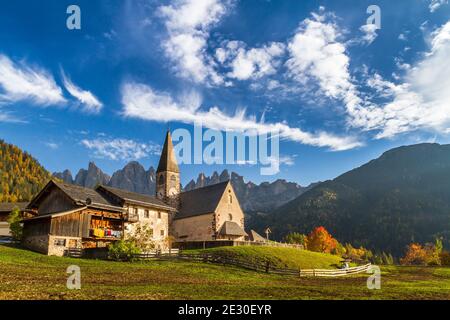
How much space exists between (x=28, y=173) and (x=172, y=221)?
131491 mm

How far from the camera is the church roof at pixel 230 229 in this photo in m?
64.2

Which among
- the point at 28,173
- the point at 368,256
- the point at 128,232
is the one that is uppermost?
the point at 28,173

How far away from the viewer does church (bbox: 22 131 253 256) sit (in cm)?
4388

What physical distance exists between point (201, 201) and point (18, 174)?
432 ft

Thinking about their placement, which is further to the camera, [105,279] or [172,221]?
[172,221]

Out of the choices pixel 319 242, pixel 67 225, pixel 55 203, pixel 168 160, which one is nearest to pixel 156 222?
pixel 55 203

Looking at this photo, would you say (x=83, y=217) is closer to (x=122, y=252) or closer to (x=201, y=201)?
(x=122, y=252)

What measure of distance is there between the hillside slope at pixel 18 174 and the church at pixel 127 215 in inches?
3647

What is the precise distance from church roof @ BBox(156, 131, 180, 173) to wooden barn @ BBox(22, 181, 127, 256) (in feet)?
76.8

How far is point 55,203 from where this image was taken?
49688 millimetres

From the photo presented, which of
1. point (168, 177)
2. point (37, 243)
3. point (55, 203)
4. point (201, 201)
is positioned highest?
point (168, 177)
